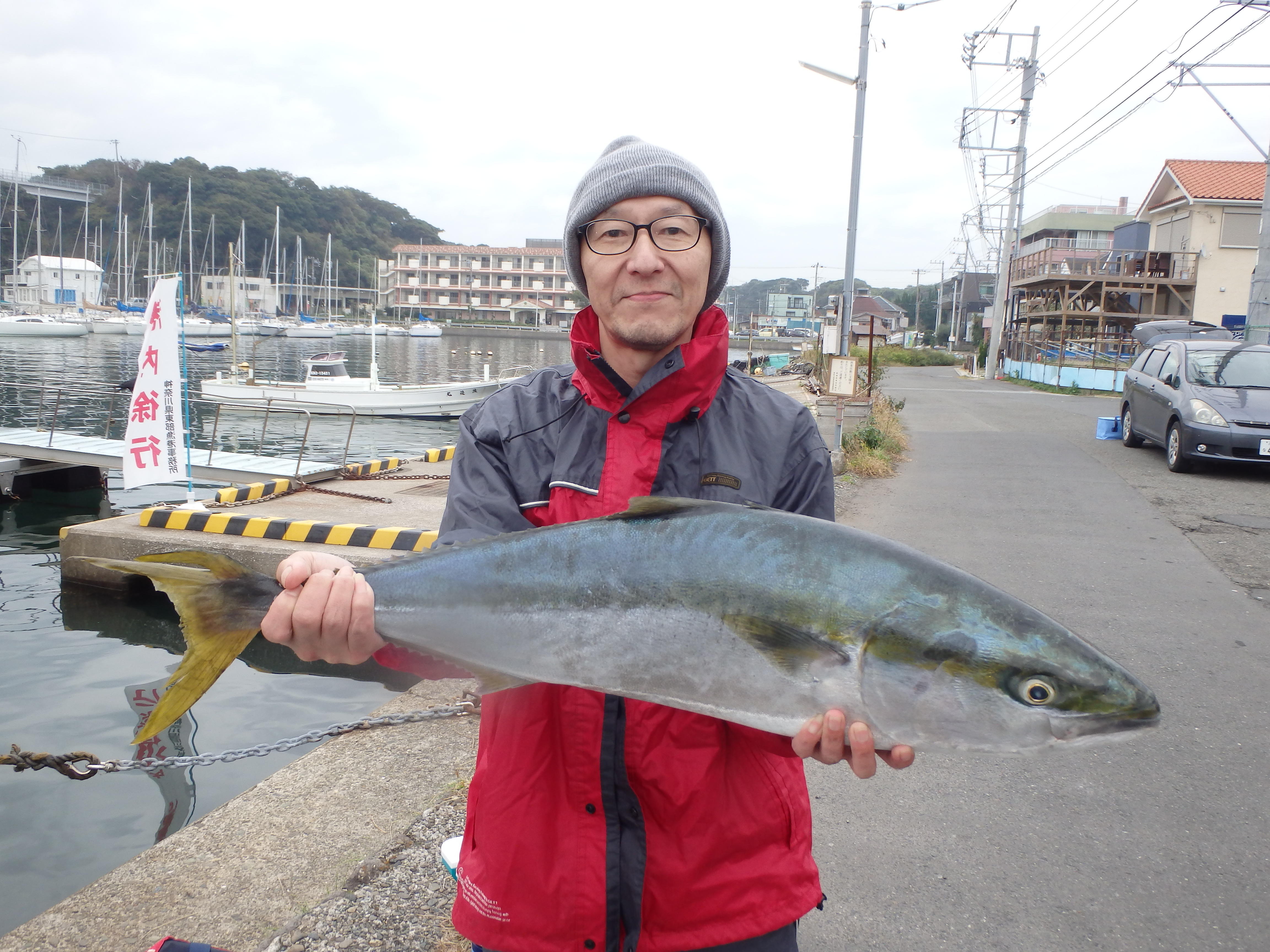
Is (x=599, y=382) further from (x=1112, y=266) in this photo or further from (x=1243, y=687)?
(x=1112, y=266)

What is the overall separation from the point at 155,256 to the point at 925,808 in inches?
4957

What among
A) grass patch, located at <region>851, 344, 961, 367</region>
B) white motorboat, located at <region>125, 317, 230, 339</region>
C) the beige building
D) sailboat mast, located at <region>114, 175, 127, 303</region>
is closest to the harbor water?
the beige building

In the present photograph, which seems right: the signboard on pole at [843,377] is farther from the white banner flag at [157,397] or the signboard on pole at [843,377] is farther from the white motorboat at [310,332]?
the white motorboat at [310,332]

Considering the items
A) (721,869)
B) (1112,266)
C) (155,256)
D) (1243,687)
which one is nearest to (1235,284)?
→ (1112,266)

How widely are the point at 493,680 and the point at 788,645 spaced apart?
0.68 meters

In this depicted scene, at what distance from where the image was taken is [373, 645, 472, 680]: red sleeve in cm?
192

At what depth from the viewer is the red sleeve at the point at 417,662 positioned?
75.7 inches

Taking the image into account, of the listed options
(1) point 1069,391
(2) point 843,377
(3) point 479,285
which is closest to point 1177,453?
(2) point 843,377

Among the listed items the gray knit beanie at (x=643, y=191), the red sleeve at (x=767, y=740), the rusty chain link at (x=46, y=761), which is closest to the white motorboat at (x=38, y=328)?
the rusty chain link at (x=46, y=761)

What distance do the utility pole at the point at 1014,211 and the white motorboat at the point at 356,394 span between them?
24.0m

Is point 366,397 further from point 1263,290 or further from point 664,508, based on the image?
point 664,508

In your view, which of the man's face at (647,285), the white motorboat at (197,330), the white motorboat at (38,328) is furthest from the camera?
the white motorboat at (197,330)

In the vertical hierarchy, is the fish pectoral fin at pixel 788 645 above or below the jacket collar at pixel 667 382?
below

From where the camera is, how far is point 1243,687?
5.23 m
